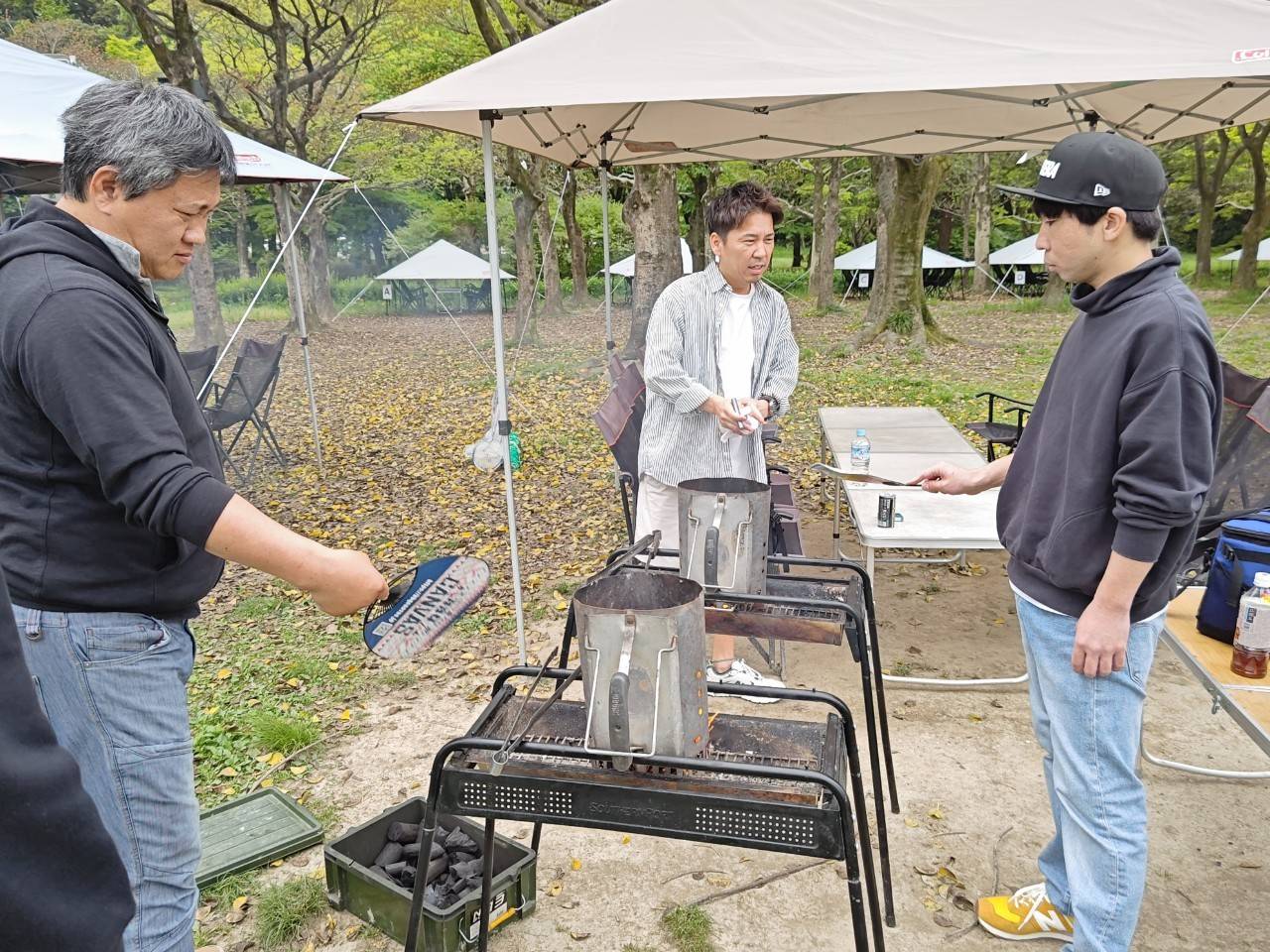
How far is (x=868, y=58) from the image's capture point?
304 cm

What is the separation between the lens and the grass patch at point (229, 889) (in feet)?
8.64

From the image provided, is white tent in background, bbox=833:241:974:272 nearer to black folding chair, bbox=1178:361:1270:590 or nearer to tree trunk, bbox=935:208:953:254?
tree trunk, bbox=935:208:953:254

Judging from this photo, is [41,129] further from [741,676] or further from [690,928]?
[690,928]

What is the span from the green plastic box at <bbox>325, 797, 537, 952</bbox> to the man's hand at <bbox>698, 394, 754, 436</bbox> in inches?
60.3

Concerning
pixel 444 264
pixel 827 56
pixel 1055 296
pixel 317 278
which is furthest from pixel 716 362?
pixel 1055 296

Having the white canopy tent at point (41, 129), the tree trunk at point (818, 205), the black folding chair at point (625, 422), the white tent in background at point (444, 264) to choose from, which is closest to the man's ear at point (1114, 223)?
the black folding chair at point (625, 422)

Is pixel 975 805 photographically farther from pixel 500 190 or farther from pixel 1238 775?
pixel 500 190

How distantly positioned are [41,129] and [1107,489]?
6046 mm

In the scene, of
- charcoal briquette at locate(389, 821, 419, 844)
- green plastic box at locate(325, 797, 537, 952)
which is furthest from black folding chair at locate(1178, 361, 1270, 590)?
charcoal briquette at locate(389, 821, 419, 844)

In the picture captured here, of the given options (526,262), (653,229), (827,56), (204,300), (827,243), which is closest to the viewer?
(827,56)

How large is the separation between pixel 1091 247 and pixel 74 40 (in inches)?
973

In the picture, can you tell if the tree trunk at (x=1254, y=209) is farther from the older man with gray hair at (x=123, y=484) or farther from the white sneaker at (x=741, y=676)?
the older man with gray hair at (x=123, y=484)

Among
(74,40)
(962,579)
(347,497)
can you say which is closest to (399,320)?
(74,40)

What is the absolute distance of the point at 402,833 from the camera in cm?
261
